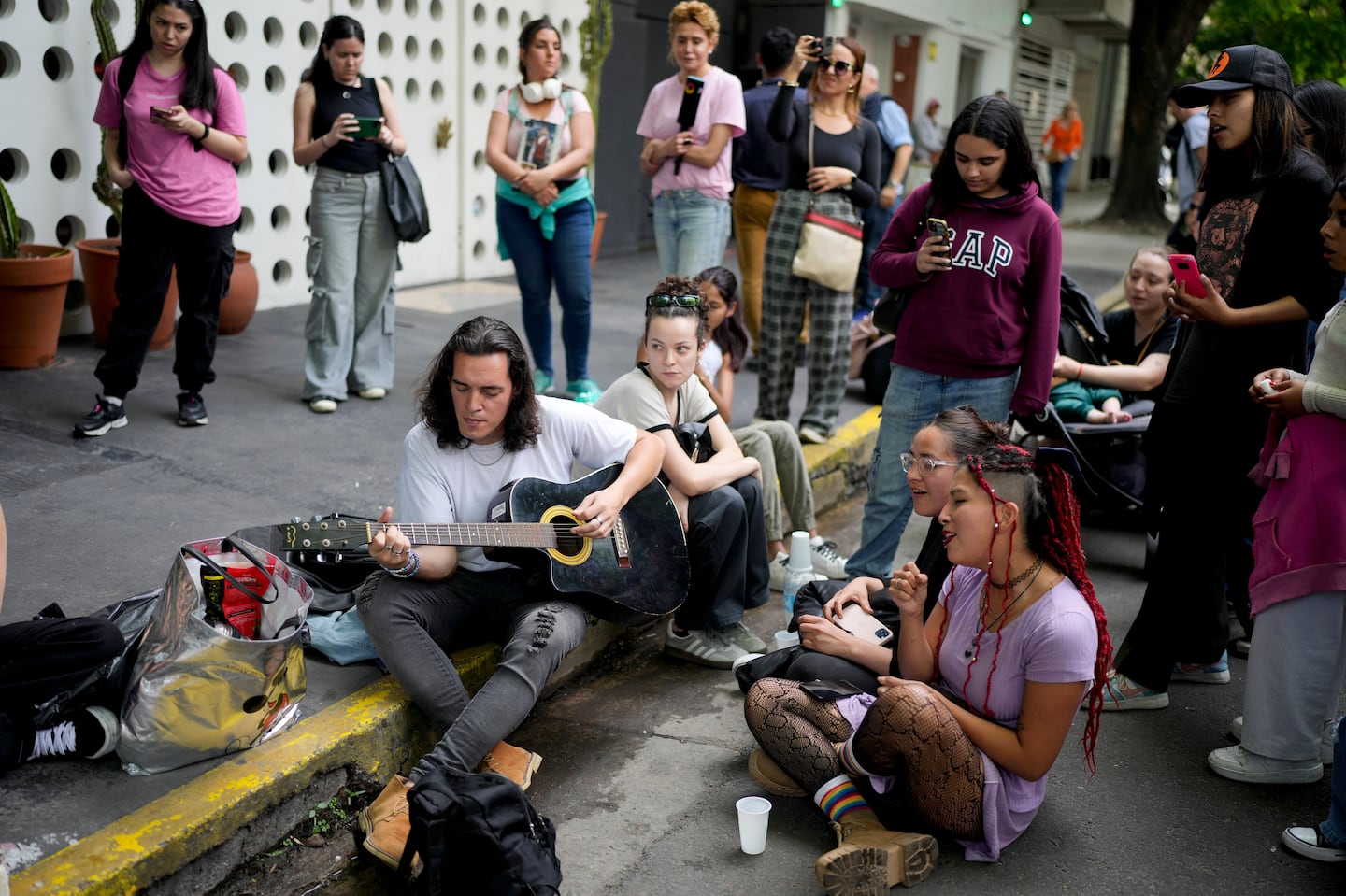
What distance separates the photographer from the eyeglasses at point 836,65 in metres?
5.62

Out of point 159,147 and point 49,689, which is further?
point 159,147

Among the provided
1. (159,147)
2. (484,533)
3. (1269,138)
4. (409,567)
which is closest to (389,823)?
(409,567)

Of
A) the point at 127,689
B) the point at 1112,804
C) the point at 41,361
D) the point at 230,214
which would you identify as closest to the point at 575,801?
the point at 127,689

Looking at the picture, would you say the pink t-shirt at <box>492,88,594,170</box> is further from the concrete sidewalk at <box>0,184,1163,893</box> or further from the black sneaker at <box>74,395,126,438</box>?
the black sneaker at <box>74,395,126,438</box>

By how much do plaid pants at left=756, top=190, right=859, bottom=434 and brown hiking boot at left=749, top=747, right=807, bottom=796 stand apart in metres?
2.72

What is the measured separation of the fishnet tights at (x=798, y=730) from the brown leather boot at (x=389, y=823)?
974 millimetres

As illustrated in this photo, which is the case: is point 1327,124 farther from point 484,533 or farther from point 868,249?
point 868,249

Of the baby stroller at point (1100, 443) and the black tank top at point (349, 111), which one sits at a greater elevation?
the black tank top at point (349, 111)

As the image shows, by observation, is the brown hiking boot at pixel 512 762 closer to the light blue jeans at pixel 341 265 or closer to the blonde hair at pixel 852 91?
the light blue jeans at pixel 341 265

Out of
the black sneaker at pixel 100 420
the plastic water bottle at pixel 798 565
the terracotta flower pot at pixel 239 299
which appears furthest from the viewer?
the terracotta flower pot at pixel 239 299

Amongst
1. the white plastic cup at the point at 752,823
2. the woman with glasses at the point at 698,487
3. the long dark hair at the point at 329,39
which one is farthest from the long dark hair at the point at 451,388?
the long dark hair at the point at 329,39

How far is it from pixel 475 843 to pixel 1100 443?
11.9ft

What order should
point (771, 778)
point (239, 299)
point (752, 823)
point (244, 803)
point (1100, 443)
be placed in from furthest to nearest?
point (239, 299) → point (1100, 443) → point (771, 778) → point (752, 823) → point (244, 803)

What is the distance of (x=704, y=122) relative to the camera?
6.00 m
